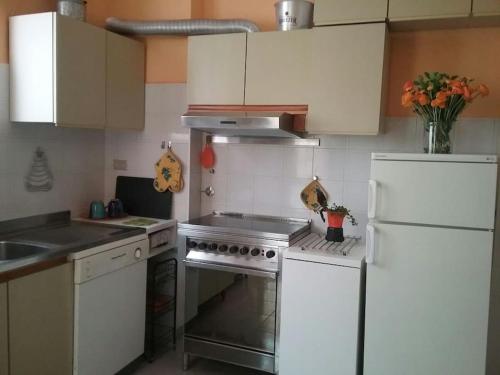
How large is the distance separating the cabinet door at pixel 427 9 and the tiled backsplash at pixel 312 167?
618mm

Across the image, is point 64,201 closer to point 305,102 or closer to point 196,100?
point 196,100

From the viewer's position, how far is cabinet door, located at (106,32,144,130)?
3.02 m

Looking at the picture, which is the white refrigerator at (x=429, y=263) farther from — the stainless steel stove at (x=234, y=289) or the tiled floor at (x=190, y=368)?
the tiled floor at (x=190, y=368)

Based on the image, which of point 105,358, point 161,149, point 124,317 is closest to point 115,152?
point 161,149

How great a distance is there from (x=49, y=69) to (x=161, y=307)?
1.74m

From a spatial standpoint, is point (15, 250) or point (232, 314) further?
point (232, 314)

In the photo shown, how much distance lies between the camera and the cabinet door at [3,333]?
199 centimetres

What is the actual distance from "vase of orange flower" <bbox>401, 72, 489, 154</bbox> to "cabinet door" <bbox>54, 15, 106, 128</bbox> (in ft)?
6.14

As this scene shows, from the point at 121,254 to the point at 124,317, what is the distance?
40 cm

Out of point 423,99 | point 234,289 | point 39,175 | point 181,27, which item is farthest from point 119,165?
point 423,99

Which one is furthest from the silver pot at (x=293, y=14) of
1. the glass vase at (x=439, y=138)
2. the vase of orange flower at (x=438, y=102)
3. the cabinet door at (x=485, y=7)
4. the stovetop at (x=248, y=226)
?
the stovetop at (x=248, y=226)

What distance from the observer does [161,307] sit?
3232 millimetres

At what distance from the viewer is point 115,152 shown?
347 centimetres

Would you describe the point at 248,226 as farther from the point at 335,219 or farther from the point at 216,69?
the point at 216,69
